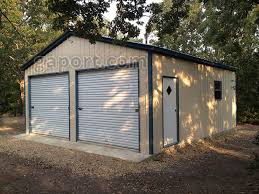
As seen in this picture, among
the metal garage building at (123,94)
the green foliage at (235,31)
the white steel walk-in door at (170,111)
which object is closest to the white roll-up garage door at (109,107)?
the metal garage building at (123,94)

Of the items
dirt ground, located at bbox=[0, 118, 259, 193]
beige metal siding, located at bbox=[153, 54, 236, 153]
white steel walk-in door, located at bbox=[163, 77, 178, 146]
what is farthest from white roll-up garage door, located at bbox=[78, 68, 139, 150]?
dirt ground, located at bbox=[0, 118, 259, 193]

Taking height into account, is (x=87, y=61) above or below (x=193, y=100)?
above

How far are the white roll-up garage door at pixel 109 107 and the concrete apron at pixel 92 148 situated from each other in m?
0.26

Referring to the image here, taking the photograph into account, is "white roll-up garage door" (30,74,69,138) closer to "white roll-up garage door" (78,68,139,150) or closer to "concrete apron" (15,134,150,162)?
"concrete apron" (15,134,150,162)

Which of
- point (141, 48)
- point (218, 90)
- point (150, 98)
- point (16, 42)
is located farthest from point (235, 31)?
point (16, 42)

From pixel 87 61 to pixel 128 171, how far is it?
194 inches

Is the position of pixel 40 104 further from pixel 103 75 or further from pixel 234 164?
pixel 234 164

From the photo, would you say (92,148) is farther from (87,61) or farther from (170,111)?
(87,61)

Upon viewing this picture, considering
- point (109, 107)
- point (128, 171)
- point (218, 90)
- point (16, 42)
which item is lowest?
point (128, 171)

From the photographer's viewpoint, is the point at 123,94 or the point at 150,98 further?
the point at 123,94

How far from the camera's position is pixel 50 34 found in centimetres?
2366

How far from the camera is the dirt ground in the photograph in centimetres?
634

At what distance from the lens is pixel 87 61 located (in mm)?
11023

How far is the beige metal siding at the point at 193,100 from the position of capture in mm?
9281
